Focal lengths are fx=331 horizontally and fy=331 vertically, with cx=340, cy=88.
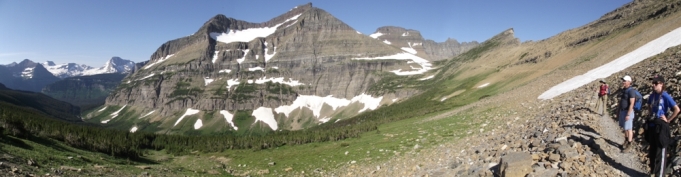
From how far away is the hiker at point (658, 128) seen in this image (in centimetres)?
1143

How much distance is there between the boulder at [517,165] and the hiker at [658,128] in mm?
3856

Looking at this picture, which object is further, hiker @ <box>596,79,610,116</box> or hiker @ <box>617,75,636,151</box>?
hiker @ <box>596,79,610,116</box>

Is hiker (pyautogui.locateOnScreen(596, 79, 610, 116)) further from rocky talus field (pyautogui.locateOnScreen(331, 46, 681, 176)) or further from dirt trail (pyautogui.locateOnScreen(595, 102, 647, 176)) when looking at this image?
dirt trail (pyautogui.locateOnScreen(595, 102, 647, 176))

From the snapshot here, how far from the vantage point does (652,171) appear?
11.8 meters

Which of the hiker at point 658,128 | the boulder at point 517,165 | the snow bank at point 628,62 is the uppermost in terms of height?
the snow bank at point 628,62

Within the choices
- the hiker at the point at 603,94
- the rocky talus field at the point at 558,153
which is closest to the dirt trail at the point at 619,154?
the rocky talus field at the point at 558,153

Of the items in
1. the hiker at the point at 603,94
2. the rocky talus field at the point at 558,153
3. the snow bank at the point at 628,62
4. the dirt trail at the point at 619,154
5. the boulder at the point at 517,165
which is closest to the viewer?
the dirt trail at the point at 619,154

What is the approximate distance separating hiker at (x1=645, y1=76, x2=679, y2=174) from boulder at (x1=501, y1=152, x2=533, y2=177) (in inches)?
152

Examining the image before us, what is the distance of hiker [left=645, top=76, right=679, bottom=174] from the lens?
11.4 metres

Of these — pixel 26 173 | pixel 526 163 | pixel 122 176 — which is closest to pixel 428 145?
pixel 526 163

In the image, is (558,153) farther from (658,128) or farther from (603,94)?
(603,94)

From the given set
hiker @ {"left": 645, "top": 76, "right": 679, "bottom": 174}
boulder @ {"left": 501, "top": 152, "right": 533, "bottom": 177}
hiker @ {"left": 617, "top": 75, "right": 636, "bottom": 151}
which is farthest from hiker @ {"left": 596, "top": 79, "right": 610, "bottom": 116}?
boulder @ {"left": 501, "top": 152, "right": 533, "bottom": 177}

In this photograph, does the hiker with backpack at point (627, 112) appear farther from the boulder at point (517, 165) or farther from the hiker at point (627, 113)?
the boulder at point (517, 165)

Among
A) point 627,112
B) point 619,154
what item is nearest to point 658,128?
point 619,154
